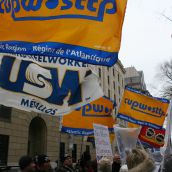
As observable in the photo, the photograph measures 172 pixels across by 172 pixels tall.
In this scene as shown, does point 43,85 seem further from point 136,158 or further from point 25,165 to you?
point 136,158

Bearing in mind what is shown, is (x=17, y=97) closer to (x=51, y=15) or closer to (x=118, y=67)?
(x=51, y=15)

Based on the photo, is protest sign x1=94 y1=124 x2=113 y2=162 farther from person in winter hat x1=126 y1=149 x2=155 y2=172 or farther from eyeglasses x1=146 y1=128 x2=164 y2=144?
eyeglasses x1=146 y1=128 x2=164 y2=144

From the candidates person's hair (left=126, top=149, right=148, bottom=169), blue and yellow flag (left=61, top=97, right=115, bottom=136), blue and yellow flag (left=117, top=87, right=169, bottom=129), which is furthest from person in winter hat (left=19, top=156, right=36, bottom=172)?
blue and yellow flag (left=117, top=87, right=169, bottom=129)

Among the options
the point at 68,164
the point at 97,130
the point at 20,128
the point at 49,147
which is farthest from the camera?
the point at 49,147

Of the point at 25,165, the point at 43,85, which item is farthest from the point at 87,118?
the point at 25,165

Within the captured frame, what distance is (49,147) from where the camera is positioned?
838 inches

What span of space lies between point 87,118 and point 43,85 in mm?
4276

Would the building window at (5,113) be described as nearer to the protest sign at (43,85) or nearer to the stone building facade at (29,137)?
the stone building facade at (29,137)

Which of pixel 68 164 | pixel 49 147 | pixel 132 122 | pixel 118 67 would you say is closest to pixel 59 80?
pixel 68 164

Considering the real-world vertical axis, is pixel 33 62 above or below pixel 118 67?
below

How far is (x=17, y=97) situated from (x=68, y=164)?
93.5 inches

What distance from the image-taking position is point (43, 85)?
227 inches

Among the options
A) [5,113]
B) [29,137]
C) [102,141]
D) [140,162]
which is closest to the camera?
[140,162]

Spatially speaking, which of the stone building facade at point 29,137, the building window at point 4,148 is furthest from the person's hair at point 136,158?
the building window at point 4,148
